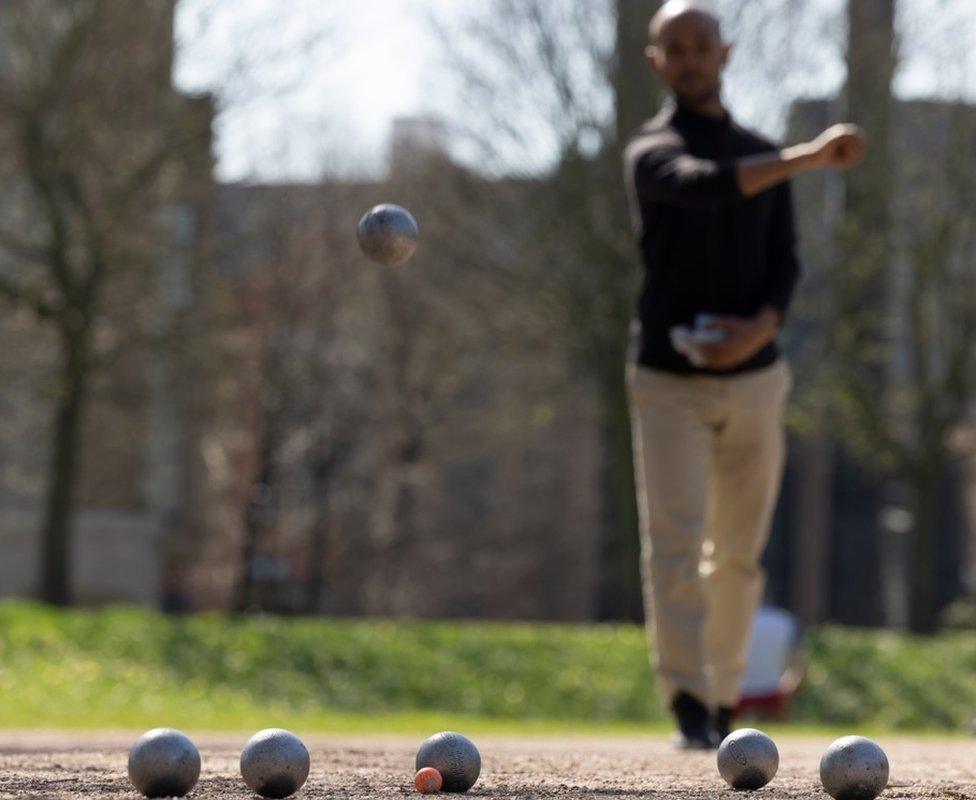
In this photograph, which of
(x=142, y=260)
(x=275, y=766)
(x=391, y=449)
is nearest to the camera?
(x=275, y=766)

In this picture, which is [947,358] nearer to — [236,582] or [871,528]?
[236,582]

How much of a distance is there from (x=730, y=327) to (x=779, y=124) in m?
12.0

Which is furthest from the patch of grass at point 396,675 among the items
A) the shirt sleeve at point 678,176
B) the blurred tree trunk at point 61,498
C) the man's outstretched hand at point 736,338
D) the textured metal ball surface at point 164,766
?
the textured metal ball surface at point 164,766

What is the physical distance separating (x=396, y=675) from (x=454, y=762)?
10935mm

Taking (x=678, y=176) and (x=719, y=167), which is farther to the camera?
(x=678, y=176)

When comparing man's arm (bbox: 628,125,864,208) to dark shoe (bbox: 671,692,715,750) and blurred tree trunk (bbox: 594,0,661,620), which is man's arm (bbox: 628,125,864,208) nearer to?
dark shoe (bbox: 671,692,715,750)

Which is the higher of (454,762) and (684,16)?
(684,16)

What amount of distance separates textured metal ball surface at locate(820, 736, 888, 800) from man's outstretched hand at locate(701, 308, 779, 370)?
8.24 ft

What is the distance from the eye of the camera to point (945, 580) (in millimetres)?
37594

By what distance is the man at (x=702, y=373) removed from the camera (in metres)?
6.56

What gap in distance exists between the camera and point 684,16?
6.48 m

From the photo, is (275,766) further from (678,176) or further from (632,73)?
(632,73)

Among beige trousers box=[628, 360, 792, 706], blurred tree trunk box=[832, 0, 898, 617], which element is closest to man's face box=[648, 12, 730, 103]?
beige trousers box=[628, 360, 792, 706]

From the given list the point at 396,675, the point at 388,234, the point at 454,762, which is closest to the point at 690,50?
the point at 388,234
